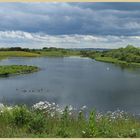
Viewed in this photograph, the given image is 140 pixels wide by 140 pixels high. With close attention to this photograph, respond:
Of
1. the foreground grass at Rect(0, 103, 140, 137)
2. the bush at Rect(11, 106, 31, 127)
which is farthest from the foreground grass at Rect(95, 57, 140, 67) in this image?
the bush at Rect(11, 106, 31, 127)

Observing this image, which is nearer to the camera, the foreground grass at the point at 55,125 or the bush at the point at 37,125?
the foreground grass at the point at 55,125

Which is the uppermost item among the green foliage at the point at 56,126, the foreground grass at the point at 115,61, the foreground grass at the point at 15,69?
the green foliage at the point at 56,126

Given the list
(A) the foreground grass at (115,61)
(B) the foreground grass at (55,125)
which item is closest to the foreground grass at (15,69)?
(A) the foreground grass at (115,61)

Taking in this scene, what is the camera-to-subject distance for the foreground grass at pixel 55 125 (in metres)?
6.99

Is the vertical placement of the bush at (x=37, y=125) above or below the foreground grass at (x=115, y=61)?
above

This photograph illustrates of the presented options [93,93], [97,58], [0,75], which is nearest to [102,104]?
[93,93]

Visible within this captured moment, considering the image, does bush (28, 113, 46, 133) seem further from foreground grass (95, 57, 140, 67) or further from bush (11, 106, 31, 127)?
foreground grass (95, 57, 140, 67)

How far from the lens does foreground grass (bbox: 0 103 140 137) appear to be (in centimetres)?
699

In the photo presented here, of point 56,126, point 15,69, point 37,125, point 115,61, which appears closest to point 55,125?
point 56,126

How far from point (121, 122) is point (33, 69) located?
38.8 meters

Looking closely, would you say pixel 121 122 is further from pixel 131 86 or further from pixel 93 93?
pixel 131 86

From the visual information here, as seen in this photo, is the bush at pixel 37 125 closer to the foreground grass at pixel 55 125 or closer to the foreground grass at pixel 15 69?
the foreground grass at pixel 55 125

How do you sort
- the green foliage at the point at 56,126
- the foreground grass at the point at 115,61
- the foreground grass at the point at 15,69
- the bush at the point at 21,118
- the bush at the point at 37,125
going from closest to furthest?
the green foliage at the point at 56,126 < the bush at the point at 37,125 < the bush at the point at 21,118 < the foreground grass at the point at 15,69 < the foreground grass at the point at 115,61

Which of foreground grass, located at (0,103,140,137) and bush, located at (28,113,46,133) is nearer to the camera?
foreground grass, located at (0,103,140,137)
